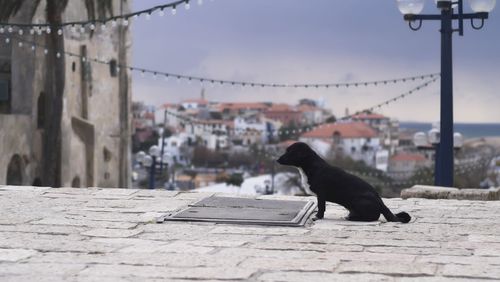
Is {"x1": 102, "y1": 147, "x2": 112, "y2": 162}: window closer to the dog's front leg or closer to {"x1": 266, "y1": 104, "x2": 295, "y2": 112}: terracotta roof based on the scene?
the dog's front leg

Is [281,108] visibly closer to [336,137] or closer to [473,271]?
[336,137]

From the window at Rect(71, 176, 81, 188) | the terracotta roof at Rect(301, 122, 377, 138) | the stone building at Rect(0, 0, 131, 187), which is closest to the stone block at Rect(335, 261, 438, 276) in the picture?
the stone building at Rect(0, 0, 131, 187)

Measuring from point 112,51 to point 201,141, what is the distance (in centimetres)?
6355

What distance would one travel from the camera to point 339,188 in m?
8.02

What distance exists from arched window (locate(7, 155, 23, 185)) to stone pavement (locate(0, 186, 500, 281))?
17.4 metres

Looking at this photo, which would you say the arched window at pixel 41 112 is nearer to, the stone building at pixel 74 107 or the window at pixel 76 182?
the stone building at pixel 74 107

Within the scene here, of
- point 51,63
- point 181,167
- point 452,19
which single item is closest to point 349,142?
point 181,167

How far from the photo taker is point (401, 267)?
5.82m

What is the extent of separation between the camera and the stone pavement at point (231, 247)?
5594mm

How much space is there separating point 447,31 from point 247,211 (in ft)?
23.4

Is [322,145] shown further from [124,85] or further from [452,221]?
[452,221]

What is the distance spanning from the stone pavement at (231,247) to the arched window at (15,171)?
17.4m

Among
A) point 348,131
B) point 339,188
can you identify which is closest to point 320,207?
point 339,188

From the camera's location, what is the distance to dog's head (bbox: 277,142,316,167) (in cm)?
812
